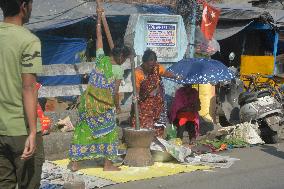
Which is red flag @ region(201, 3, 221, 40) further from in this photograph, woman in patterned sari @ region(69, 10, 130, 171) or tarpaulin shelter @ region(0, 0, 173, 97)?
woman in patterned sari @ region(69, 10, 130, 171)

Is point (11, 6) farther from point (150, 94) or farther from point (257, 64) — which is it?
point (257, 64)

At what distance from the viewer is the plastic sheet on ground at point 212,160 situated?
759 cm

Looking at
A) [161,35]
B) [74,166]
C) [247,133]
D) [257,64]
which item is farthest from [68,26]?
[74,166]

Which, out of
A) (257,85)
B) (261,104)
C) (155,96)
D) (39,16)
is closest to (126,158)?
(155,96)

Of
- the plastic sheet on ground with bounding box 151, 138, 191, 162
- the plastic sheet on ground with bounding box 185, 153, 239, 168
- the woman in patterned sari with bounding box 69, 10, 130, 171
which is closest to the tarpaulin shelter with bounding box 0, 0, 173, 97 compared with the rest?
the plastic sheet on ground with bounding box 151, 138, 191, 162

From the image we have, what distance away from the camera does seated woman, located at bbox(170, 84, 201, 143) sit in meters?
8.92

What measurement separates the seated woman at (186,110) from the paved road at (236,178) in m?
1.14

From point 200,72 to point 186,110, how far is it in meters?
0.83

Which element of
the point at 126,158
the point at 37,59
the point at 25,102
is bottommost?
the point at 126,158

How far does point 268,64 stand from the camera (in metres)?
14.1

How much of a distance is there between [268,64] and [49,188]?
9490 millimetres

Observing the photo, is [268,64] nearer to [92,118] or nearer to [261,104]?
[261,104]

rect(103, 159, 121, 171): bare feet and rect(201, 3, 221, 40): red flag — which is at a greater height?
rect(201, 3, 221, 40): red flag

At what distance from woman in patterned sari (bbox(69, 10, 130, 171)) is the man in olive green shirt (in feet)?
10.8
